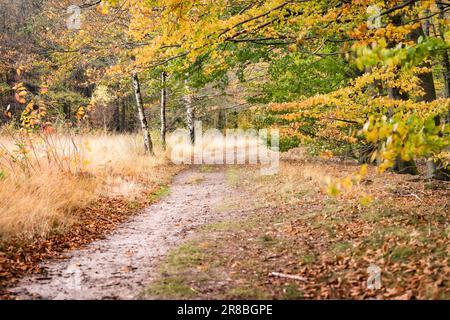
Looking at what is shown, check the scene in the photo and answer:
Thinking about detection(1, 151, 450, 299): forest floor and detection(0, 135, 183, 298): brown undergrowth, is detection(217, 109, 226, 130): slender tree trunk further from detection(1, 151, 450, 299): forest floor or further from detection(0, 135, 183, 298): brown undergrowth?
detection(1, 151, 450, 299): forest floor

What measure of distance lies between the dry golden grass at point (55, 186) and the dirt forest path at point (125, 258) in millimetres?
856

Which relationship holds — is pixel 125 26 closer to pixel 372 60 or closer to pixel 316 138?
pixel 316 138

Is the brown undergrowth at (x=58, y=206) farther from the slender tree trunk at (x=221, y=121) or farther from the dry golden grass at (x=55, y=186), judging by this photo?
the slender tree trunk at (x=221, y=121)

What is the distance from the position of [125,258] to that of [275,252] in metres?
2.14

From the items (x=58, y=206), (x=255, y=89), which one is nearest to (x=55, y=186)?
(x=58, y=206)

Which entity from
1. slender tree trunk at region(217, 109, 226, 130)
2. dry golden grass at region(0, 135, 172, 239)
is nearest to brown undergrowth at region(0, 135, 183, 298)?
dry golden grass at region(0, 135, 172, 239)

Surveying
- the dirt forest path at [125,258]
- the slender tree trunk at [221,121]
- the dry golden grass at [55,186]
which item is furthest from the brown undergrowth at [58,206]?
the slender tree trunk at [221,121]

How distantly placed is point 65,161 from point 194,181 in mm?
4829

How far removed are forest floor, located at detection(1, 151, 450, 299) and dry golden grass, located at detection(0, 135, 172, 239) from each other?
864 mm

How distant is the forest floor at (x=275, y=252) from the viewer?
4.04 metres

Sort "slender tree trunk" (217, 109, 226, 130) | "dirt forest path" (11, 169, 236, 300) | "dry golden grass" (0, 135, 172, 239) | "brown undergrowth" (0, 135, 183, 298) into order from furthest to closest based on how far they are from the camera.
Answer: "slender tree trunk" (217, 109, 226, 130) → "dry golden grass" (0, 135, 172, 239) → "brown undergrowth" (0, 135, 183, 298) → "dirt forest path" (11, 169, 236, 300)

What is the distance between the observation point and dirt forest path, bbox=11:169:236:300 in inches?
164

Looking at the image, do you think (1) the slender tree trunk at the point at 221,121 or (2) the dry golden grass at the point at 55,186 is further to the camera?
(1) the slender tree trunk at the point at 221,121
